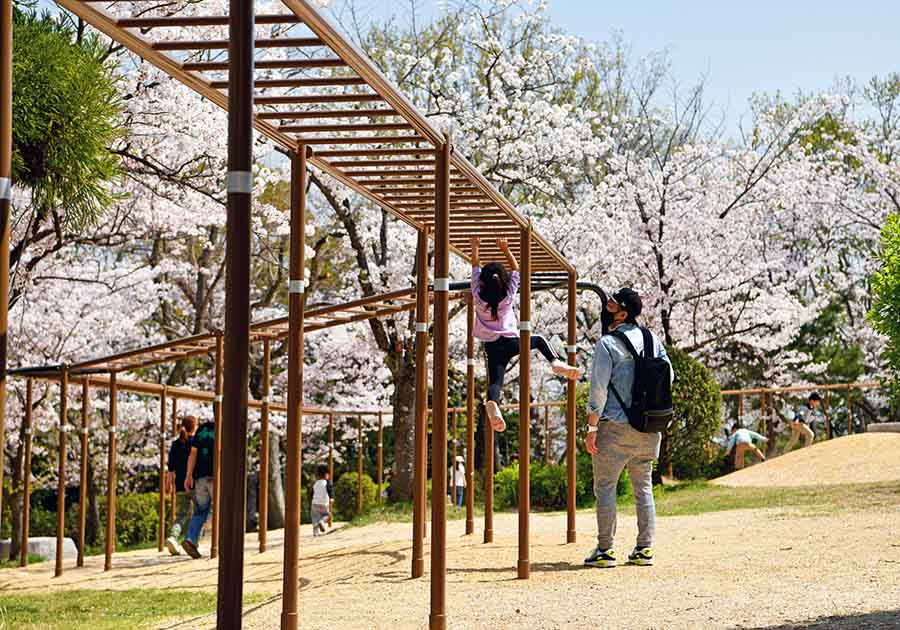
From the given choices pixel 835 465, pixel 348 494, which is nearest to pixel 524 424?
pixel 835 465

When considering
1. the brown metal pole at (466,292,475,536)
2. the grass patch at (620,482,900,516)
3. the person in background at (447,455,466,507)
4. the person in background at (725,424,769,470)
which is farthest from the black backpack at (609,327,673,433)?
the person in background at (725,424,769,470)

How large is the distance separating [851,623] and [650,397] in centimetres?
289

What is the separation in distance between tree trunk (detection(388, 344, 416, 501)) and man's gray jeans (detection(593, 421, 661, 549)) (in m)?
11.7

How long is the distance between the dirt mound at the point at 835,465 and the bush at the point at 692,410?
0.81 m

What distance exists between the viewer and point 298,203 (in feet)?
22.3

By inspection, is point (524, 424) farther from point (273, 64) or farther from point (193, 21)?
point (193, 21)

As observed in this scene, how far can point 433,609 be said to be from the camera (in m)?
6.71

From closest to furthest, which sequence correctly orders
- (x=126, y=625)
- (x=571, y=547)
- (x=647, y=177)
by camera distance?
(x=126, y=625) → (x=571, y=547) → (x=647, y=177)

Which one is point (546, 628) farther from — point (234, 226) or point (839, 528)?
point (839, 528)

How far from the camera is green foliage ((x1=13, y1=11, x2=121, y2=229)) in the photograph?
8.35 metres

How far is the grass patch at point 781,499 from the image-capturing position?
45.5 feet

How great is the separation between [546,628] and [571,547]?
162 inches

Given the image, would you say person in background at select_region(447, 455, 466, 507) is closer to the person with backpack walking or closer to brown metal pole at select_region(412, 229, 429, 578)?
brown metal pole at select_region(412, 229, 429, 578)

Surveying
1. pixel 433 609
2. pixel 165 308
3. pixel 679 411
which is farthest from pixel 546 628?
pixel 165 308
